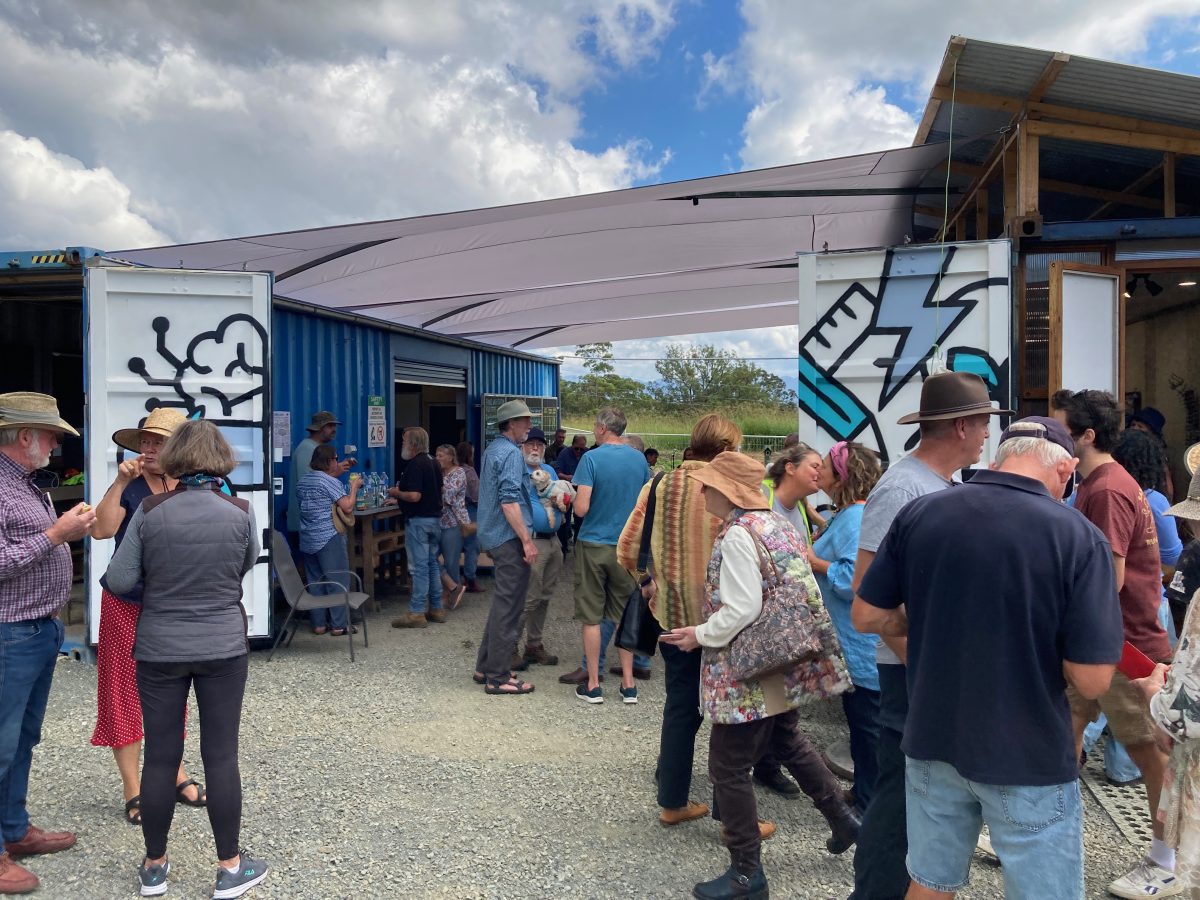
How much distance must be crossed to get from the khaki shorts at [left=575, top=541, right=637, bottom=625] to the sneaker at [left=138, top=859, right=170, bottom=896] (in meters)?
2.51

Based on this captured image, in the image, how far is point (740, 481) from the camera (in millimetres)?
2789

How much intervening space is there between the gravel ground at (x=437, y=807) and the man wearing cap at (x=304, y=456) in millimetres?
1919

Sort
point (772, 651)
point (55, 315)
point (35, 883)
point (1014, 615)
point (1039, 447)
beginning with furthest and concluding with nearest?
point (55, 315), point (35, 883), point (772, 651), point (1039, 447), point (1014, 615)

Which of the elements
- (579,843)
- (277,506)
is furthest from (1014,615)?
(277,506)

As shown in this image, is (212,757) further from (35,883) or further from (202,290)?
(202,290)

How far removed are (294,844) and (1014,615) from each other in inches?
108

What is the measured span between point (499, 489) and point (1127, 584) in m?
3.25

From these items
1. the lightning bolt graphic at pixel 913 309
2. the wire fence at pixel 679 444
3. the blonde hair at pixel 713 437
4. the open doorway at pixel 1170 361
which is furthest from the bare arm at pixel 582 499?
the wire fence at pixel 679 444

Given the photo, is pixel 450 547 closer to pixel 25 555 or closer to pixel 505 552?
pixel 505 552

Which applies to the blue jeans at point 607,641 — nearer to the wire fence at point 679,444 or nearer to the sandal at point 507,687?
the sandal at point 507,687

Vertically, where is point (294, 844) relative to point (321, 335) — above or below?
below

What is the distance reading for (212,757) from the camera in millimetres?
2719

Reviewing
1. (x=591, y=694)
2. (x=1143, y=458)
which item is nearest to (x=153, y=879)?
(x=591, y=694)

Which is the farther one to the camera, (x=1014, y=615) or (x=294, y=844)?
(x=294, y=844)
